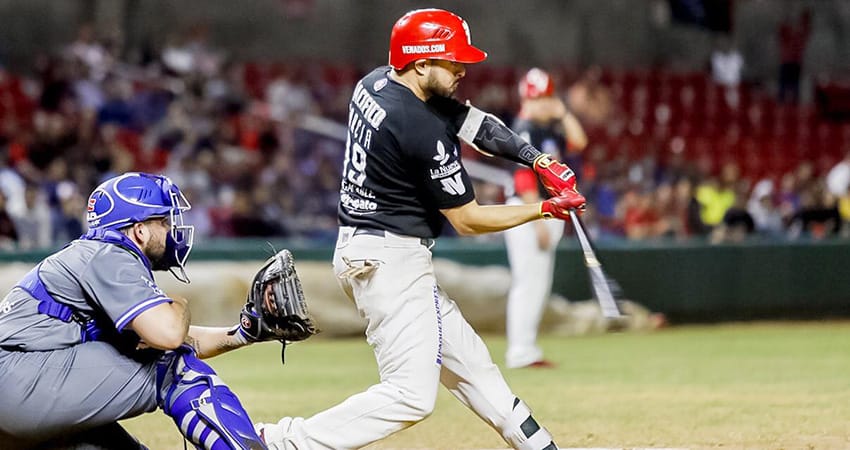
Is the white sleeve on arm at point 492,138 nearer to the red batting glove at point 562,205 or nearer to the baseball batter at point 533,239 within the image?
the red batting glove at point 562,205

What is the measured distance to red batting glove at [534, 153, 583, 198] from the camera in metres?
4.99

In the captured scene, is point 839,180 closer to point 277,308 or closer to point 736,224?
point 736,224

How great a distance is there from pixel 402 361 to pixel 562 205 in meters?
0.90

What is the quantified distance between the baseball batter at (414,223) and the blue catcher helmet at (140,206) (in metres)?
0.70

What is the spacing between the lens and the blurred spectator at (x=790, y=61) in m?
20.7

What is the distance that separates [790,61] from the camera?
20.8m

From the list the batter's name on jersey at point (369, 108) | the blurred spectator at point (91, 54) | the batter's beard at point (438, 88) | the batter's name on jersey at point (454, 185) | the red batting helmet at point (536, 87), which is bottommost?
the blurred spectator at point (91, 54)

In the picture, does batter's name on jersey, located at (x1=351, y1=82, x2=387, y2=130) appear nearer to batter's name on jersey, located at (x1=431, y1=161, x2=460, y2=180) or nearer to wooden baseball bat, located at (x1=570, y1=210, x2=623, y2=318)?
batter's name on jersey, located at (x1=431, y1=161, x2=460, y2=180)

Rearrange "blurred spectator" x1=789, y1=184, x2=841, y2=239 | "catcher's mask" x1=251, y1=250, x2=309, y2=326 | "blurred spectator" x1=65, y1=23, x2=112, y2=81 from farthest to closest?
"blurred spectator" x1=65, y1=23, x2=112, y2=81
"blurred spectator" x1=789, y1=184, x2=841, y2=239
"catcher's mask" x1=251, y1=250, x2=309, y2=326

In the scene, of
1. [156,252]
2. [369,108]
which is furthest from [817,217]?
[156,252]

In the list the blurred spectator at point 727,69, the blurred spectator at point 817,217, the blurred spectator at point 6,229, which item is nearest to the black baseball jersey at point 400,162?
the blurred spectator at point 6,229

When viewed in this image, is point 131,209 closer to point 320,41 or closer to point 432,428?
point 432,428

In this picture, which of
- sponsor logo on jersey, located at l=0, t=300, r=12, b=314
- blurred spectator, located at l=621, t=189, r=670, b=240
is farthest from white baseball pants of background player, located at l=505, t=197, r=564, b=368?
blurred spectator, located at l=621, t=189, r=670, b=240

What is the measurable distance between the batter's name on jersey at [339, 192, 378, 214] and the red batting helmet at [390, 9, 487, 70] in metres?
0.59
